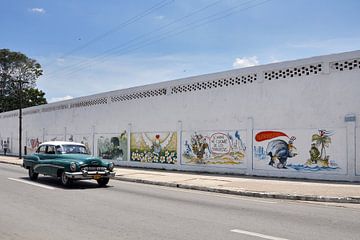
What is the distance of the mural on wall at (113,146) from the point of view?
28.1 meters

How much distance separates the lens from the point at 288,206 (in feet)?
36.3

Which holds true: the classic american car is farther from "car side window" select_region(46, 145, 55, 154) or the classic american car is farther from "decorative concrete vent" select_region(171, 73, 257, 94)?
"decorative concrete vent" select_region(171, 73, 257, 94)

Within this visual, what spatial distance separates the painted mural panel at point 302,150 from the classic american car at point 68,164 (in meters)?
7.38

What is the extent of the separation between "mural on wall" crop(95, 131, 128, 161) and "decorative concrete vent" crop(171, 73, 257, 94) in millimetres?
6131

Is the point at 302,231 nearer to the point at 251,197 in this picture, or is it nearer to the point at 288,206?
the point at 288,206

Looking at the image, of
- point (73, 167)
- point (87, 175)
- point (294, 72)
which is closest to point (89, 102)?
point (73, 167)

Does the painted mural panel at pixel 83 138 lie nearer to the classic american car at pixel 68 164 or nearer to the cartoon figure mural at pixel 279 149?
the classic american car at pixel 68 164

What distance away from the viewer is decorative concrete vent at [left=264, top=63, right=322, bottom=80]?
17.5 metres

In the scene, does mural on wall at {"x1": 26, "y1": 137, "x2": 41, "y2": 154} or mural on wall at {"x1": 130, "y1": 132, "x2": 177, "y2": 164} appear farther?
mural on wall at {"x1": 26, "y1": 137, "x2": 41, "y2": 154}

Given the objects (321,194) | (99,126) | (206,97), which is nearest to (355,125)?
(321,194)

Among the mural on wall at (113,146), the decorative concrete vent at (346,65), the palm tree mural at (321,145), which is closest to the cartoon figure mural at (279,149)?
the palm tree mural at (321,145)

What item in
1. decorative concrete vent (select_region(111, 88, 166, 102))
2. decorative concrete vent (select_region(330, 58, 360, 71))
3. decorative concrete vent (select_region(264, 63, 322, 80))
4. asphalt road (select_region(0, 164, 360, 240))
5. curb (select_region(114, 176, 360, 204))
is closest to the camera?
asphalt road (select_region(0, 164, 360, 240))

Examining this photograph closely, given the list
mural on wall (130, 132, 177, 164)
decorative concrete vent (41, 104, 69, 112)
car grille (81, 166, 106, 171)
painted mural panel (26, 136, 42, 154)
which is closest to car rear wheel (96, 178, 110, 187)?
car grille (81, 166, 106, 171)

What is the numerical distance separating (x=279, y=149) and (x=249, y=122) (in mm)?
2101
